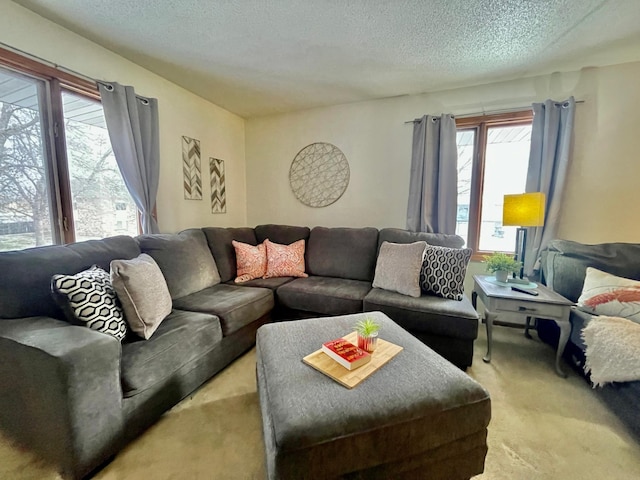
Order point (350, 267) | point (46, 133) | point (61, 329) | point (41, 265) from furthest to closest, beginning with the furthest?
point (350, 267) < point (46, 133) < point (41, 265) < point (61, 329)

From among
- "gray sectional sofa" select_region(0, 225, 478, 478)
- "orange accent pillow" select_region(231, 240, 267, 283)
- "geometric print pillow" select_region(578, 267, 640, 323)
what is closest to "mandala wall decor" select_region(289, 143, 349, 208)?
"gray sectional sofa" select_region(0, 225, 478, 478)

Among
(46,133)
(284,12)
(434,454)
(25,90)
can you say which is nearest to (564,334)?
(434,454)

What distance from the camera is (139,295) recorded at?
5.16 feet

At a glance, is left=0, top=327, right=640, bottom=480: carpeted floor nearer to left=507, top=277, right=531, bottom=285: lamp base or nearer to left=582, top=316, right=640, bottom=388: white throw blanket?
left=582, top=316, right=640, bottom=388: white throw blanket

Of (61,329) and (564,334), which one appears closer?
(61,329)

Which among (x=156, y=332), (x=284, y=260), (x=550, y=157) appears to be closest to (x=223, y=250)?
(x=284, y=260)

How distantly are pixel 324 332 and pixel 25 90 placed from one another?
8.19ft

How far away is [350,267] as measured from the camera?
2.82 metres

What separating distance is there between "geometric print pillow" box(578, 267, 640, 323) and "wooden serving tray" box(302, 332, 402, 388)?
4.92 feet

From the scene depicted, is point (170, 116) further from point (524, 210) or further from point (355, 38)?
point (524, 210)

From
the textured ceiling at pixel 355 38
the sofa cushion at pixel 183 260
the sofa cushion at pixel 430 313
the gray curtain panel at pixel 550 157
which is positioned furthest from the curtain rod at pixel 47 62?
the gray curtain panel at pixel 550 157

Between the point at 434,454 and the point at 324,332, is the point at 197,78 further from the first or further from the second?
the point at 434,454

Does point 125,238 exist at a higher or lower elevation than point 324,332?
higher

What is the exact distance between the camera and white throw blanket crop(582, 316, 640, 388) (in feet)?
4.63
